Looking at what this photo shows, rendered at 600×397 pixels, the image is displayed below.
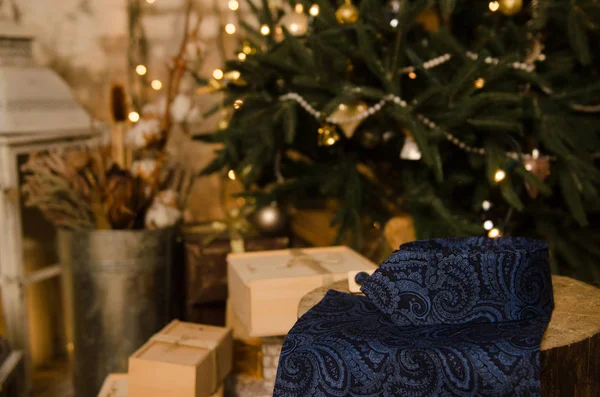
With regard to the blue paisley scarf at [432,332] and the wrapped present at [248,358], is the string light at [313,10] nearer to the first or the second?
the wrapped present at [248,358]

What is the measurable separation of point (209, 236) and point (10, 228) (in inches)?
24.4

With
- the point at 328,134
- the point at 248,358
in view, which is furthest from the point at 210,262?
the point at 328,134

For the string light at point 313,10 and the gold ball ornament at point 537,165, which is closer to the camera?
the gold ball ornament at point 537,165

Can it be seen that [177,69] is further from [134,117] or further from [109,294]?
[109,294]

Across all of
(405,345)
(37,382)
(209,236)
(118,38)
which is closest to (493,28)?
(209,236)

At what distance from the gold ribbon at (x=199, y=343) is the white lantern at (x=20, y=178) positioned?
0.73m

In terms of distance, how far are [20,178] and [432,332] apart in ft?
5.32

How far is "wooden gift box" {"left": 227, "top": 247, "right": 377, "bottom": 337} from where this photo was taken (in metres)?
1.50

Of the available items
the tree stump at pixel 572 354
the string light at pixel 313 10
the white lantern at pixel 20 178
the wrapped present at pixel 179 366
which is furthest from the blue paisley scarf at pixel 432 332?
the white lantern at pixel 20 178

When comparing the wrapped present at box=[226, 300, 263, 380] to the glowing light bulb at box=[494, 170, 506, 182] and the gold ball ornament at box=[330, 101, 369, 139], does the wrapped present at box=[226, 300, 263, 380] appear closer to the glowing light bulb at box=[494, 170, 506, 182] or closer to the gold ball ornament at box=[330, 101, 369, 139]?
the gold ball ornament at box=[330, 101, 369, 139]

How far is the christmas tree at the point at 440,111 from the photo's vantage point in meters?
1.71

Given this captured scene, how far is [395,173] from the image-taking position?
2.25 metres

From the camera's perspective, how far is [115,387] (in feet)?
5.12

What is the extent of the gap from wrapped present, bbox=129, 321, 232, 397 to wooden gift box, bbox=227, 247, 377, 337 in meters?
0.11
